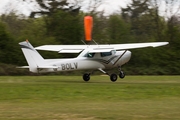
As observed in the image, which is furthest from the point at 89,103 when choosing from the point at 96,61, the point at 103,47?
the point at 103,47

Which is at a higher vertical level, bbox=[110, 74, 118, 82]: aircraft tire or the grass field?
the grass field

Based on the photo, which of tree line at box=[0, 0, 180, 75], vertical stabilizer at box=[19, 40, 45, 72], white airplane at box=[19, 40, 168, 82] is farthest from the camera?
tree line at box=[0, 0, 180, 75]

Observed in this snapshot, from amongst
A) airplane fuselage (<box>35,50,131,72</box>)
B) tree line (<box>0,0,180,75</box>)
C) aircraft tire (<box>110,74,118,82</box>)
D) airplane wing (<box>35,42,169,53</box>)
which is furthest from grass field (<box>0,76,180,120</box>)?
tree line (<box>0,0,180,75</box>)

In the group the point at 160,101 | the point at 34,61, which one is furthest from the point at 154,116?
the point at 34,61

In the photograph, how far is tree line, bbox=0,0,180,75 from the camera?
39812mm

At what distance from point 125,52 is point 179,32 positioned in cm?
1699

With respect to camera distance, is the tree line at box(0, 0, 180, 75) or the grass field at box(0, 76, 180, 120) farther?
the tree line at box(0, 0, 180, 75)

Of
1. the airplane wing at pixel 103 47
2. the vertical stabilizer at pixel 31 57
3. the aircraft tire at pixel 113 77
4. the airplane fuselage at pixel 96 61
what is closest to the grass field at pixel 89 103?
the vertical stabilizer at pixel 31 57

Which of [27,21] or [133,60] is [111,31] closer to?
[133,60]

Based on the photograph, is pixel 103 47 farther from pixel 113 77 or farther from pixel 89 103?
pixel 89 103

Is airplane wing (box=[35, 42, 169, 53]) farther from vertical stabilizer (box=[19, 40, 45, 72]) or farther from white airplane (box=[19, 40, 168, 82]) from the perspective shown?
vertical stabilizer (box=[19, 40, 45, 72])

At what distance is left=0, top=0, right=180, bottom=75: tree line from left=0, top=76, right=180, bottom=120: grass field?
53.7 feet

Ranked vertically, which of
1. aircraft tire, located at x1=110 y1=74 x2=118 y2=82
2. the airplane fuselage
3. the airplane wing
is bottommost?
aircraft tire, located at x1=110 y1=74 x2=118 y2=82

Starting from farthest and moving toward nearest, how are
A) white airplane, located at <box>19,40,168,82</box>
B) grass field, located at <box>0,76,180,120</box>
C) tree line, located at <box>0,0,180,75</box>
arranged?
tree line, located at <box>0,0,180,75</box>, white airplane, located at <box>19,40,168,82</box>, grass field, located at <box>0,76,180,120</box>
